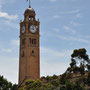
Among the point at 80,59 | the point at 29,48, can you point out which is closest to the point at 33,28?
the point at 29,48

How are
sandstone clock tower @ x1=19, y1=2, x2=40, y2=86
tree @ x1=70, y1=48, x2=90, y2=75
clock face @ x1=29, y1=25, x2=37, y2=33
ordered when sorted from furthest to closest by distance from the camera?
1. clock face @ x1=29, y1=25, x2=37, y2=33
2. sandstone clock tower @ x1=19, y1=2, x2=40, y2=86
3. tree @ x1=70, y1=48, x2=90, y2=75

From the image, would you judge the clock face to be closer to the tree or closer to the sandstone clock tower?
the sandstone clock tower

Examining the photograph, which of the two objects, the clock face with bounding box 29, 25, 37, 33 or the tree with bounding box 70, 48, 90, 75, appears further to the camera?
the clock face with bounding box 29, 25, 37, 33

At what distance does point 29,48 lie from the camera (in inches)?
3711

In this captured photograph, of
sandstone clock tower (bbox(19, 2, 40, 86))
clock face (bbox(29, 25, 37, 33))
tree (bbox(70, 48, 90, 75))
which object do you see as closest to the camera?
tree (bbox(70, 48, 90, 75))

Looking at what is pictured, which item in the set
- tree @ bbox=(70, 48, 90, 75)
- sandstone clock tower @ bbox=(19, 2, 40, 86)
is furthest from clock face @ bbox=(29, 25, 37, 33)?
tree @ bbox=(70, 48, 90, 75)

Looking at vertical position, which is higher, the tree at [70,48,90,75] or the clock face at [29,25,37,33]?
the clock face at [29,25,37,33]

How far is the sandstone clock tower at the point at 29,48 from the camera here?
9300 centimetres

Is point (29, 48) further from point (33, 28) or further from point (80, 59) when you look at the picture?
point (80, 59)

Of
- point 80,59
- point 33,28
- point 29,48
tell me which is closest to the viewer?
point 80,59

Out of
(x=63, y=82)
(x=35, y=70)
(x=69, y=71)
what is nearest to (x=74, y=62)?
(x=69, y=71)

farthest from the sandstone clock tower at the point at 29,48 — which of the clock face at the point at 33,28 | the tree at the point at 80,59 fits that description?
the tree at the point at 80,59

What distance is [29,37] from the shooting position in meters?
95.1

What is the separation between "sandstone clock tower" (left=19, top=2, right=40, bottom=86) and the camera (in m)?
93.0
